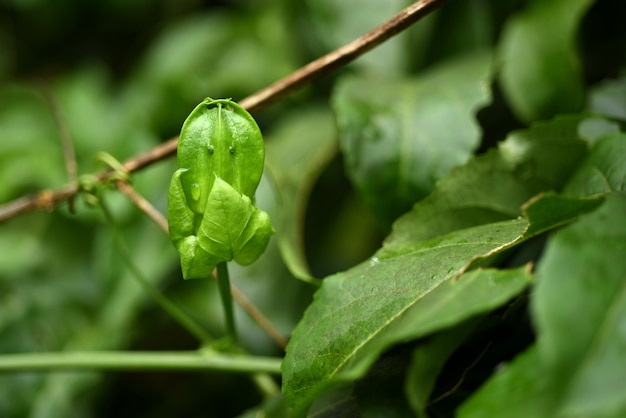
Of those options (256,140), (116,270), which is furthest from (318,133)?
(256,140)

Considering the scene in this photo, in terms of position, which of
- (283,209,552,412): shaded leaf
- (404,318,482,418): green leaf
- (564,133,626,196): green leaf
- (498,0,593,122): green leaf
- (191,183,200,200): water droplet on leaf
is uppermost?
(498,0,593,122): green leaf

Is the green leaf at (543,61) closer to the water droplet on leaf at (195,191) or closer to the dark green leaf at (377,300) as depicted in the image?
the dark green leaf at (377,300)

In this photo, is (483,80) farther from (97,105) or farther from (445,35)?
(97,105)

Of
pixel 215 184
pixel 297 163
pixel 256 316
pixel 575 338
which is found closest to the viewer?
pixel 575 338

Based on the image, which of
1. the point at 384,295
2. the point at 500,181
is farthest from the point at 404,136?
the point at 384,295

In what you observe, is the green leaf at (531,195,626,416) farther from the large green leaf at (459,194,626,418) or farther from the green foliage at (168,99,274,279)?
the green foliage at (168,99,274,279)

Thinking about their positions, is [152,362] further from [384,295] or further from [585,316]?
[585,316]

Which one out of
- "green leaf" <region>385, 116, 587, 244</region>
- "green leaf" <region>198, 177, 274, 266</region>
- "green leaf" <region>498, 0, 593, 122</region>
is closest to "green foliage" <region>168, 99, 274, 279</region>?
"green leaf" <region>198, 177, 274, 266</region>
